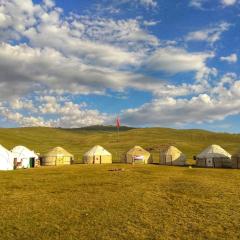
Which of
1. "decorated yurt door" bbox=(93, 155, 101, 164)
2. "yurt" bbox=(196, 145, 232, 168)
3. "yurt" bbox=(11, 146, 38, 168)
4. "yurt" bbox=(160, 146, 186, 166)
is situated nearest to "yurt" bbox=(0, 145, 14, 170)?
"yurt" bbox=(11, 146, 38, 168)

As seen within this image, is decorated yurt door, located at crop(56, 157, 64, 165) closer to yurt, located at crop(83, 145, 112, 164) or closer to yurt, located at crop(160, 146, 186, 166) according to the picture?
yurt, located at crop(83, 145, 112, 164)

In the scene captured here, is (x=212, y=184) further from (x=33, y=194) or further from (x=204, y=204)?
(x=33, y=194)

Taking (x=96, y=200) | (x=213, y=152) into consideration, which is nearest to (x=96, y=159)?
(x=213, y=152)

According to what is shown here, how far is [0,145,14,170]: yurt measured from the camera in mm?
65106

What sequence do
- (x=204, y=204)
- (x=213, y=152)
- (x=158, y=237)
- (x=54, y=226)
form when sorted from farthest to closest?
(x=213, y=152)
(x=204, y=204)
(x=54, y=226)
(x=158, y=237)

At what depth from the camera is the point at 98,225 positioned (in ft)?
85.4

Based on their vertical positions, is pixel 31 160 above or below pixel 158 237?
above

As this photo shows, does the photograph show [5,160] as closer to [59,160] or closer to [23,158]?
[23,158]

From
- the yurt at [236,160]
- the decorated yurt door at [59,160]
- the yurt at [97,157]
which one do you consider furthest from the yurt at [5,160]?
the yurt at [236,160]

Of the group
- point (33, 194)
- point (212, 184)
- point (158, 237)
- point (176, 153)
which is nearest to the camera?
point (158, 237)

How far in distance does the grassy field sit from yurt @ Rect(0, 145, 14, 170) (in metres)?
22.0

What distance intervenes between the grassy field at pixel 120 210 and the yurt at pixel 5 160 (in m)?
22.0

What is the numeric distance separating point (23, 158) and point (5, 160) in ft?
27.9

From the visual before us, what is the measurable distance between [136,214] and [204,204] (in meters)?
6.08
